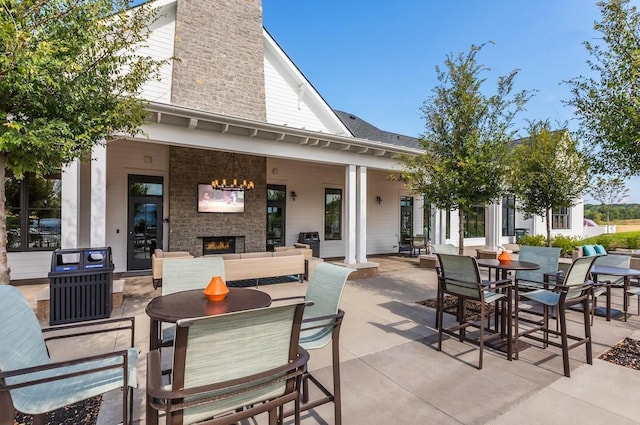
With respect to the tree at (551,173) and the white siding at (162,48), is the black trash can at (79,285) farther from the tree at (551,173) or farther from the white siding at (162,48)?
the tree at (551,173)

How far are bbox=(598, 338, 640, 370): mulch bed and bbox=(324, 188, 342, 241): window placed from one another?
8569 mm

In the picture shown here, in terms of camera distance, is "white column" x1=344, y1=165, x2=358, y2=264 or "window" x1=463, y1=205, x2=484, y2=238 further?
"window" x1=463, y1=205, x2=484, y2=238

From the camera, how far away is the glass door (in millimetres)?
10391

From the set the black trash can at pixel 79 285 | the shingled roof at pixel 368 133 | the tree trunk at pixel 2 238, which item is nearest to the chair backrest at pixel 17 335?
the tree trunk at pixel 2 238

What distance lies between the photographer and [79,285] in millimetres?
4500

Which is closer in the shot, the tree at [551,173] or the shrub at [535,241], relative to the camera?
the tree at [551,173]

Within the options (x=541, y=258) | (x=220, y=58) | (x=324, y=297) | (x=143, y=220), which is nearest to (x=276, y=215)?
(x=143, y=220)

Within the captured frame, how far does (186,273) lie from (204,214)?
6354 millimetres

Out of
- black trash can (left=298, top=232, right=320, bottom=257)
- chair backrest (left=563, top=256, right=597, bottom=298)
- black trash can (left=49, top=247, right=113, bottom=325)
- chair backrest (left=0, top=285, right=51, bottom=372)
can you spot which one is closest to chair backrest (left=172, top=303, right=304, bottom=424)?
chair backrest (left=0, top=285, right=51, bottom=372)

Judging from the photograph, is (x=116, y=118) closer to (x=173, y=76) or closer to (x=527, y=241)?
(x=173, y=76)

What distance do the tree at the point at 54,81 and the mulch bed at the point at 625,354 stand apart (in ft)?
18.5

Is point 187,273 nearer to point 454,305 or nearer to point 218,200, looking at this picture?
point 454,305

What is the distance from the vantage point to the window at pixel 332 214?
38.2 ft

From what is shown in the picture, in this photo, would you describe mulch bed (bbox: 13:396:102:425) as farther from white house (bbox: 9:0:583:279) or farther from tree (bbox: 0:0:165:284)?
white house (bbox: 9:0:583:279)
